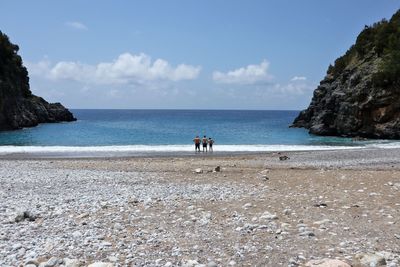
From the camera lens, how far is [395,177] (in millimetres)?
17734

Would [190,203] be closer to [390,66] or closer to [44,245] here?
[44,245]

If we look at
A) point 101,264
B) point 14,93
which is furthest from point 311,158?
point 14,93

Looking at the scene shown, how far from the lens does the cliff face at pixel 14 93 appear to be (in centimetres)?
9012

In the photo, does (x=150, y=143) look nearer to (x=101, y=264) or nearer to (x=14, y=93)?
(x=101, y=264)

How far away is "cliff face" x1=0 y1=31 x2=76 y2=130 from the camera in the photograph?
9012 cm

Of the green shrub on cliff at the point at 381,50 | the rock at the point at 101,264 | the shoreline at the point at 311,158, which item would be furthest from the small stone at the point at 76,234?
the green shrub on cliff at the point at 381,50

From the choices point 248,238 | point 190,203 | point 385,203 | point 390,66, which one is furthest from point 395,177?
point 390,66

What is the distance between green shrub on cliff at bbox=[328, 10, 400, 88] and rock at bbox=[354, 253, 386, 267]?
63037mm

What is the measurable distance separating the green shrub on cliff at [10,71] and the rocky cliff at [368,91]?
70908 mm

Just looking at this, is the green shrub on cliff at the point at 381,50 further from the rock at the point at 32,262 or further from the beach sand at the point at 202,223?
the rock at the point at 32,262

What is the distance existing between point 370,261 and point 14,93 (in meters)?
103

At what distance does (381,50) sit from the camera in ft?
241

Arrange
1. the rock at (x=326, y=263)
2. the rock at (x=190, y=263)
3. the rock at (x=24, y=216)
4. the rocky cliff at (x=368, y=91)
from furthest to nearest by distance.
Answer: the rocky cliff at (x=368, y=91) → the rock at (x=24, y=216) → the rock at (x=190, y=263) → the rock at (x=326, y=263)

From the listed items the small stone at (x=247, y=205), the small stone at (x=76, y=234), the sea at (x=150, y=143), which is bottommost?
the sea at (x=150, y=143)
